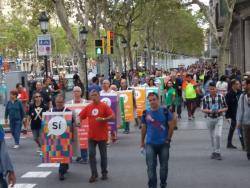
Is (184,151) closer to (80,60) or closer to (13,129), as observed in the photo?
(13,129)

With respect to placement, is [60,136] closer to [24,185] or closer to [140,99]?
[24,185]

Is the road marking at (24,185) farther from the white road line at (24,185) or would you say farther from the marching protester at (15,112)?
the marching protester at (15,112)

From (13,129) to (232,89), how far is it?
5.76 meters

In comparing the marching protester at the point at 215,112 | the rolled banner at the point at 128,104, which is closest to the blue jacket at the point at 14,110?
the rolled banner at the point at 128,104

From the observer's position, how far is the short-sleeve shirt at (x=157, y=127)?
384 inches

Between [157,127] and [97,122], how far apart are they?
1.92m

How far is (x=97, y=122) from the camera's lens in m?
11.4

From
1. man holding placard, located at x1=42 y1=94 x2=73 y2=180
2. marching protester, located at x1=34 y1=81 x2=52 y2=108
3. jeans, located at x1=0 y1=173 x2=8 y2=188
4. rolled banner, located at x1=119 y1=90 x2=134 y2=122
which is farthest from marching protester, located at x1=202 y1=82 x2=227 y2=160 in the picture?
jeans, located at x1=0 y1=173 x2=8 y2=188

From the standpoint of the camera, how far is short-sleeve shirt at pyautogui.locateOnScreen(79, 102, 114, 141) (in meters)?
11.4

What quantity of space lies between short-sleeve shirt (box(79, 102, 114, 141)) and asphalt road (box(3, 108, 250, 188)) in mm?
822

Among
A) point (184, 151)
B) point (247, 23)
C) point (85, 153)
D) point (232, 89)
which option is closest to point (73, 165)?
point (85, 153)

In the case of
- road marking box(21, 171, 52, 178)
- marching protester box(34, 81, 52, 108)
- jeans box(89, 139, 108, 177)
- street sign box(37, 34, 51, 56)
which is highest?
street sign box(37, 34, 51, 56)

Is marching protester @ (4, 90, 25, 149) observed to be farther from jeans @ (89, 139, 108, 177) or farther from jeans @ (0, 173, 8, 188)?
jeans @ (0, 173, 8, 188)

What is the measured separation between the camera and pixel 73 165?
13.1 m
